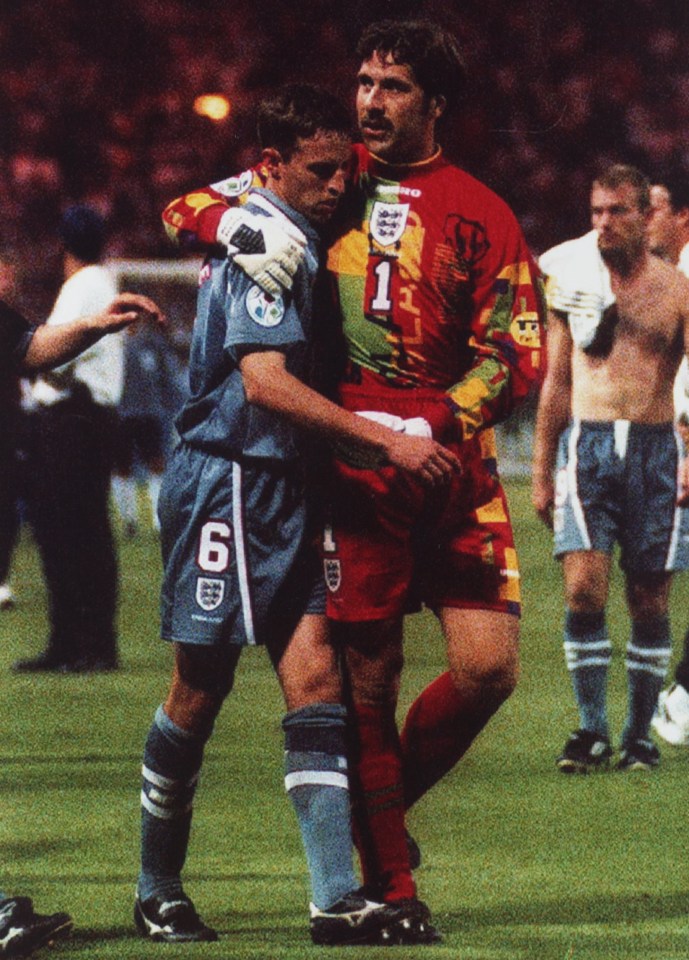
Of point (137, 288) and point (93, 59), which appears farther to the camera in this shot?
point (93, 59)

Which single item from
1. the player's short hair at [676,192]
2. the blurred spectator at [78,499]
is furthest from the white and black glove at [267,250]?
the blurred spectator at [78,499]

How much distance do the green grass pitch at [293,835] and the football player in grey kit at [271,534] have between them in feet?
0.98

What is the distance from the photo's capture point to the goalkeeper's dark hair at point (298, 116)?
5.74m

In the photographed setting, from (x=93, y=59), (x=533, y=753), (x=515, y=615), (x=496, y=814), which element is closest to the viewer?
(x=515, y=615)

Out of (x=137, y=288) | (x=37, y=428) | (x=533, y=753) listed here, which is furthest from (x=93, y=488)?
(x=137, y=288)

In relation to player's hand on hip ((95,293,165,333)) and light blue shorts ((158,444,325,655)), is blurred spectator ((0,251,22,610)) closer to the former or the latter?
player's hand on hip ((95,293,165,333))

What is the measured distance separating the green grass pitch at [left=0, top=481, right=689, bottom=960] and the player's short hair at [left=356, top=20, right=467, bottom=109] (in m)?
2.01

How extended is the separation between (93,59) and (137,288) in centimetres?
359

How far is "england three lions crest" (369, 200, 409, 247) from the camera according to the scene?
5.96 m

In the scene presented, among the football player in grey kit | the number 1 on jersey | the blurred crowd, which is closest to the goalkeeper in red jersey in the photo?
the number 1 on jersey

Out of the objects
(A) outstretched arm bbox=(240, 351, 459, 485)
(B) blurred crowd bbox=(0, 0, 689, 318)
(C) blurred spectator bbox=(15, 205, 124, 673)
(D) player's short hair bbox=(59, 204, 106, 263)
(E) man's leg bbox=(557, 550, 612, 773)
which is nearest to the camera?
(A) outstretched arm bbox=(240, 351, 459, 485)

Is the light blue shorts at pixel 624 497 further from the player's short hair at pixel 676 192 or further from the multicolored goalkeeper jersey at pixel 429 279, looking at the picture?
the multicolored goalkeeper jersey at pixel 429 279

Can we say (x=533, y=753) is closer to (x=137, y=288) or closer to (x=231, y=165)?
(x=137, y=288)

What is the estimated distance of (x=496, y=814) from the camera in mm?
7777
